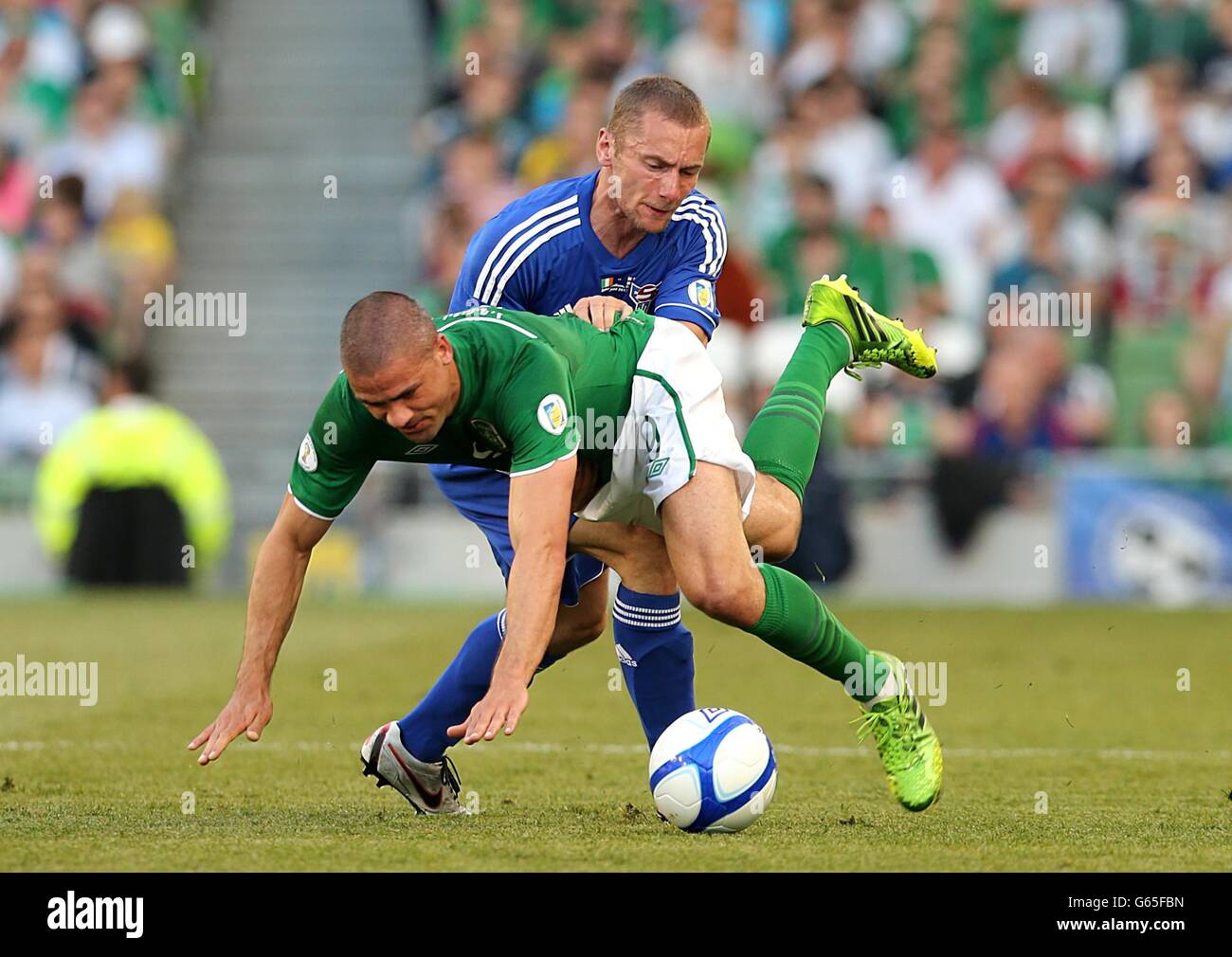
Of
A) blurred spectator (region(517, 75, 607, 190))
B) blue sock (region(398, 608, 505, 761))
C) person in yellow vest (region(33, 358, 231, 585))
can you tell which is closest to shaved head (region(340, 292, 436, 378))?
blue sock (region(398, 608, 505, 761))

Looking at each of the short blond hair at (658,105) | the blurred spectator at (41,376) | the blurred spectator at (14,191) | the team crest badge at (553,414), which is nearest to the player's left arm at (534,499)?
the team crest badge at (553,414)

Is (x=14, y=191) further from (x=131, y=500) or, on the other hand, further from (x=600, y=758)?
(x=600, y=758)

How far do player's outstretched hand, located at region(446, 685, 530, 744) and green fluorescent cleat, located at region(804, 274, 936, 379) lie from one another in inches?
95.7

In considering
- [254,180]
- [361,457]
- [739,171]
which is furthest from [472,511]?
[254,180]

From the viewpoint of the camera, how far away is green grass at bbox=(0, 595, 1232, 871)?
5309 mm

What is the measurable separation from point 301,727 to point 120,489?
6.19m

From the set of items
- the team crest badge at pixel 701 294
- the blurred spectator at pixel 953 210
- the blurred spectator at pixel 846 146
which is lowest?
the team crest badge at pixel 701 294

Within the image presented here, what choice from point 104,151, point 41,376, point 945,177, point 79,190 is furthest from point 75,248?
point 945,177

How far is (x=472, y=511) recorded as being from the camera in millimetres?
6820

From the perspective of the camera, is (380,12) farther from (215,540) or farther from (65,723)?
(65,723)

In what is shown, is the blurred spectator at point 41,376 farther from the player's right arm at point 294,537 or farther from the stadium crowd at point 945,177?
the player's right arm at point 294,537

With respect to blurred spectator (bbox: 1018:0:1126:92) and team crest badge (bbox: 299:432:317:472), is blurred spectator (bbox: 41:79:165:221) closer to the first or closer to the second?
blurred spectator (bbox: 1018:0:1126:92)

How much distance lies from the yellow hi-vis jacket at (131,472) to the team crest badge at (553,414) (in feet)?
30.3

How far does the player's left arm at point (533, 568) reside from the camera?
5.38 m
